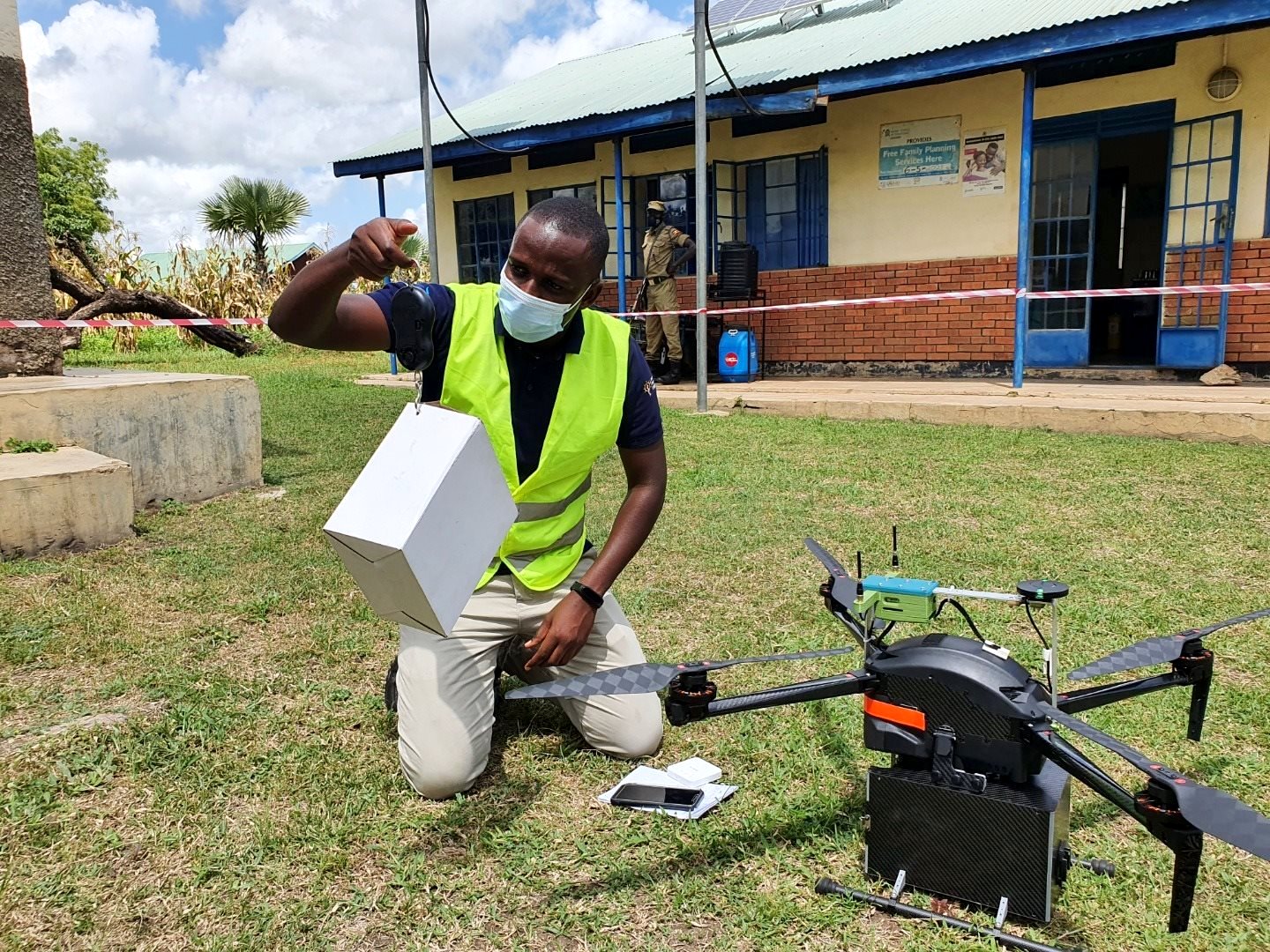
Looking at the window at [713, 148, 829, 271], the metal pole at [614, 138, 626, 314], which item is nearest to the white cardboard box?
the metal pole at [614, 138, 626, 314]

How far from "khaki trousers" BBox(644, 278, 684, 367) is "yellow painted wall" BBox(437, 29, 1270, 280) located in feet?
6.45

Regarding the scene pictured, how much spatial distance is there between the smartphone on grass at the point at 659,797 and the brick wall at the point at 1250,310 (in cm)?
868

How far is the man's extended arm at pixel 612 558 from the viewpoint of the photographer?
2482mm

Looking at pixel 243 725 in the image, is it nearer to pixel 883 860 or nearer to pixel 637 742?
pixel 637 742

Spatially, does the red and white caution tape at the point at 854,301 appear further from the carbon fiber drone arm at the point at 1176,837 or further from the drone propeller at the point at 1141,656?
the carbon fiber drone arm at the point at 1176,837

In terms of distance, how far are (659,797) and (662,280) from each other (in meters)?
9.32

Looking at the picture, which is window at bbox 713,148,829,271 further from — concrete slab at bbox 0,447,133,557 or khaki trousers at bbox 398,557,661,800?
khaki trousers at bbox 398,557,661,800

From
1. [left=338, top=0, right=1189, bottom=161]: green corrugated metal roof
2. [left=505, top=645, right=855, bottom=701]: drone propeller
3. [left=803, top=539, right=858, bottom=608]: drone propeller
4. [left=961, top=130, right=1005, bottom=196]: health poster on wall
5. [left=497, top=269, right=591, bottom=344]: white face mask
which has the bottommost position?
[left=505, top=645, right=855, bottom=701]: drone propeller

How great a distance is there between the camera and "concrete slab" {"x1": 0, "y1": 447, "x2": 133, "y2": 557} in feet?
14.2

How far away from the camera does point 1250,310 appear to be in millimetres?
8836

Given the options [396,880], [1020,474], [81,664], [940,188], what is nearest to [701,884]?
[396,880]

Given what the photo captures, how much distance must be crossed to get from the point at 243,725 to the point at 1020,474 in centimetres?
488

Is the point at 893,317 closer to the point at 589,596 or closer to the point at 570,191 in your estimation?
the point at 570,191

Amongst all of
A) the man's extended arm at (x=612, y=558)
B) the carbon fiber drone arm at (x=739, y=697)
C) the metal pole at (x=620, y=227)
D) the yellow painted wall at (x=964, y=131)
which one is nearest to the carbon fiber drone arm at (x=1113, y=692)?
the carbon fiber drone arm at (x=739, y=697)
